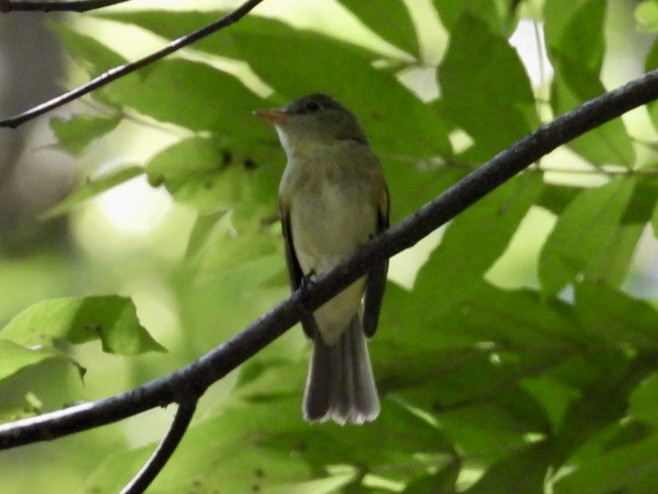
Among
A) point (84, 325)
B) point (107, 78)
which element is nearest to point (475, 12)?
point (107, 78)

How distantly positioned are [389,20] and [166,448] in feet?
3.49

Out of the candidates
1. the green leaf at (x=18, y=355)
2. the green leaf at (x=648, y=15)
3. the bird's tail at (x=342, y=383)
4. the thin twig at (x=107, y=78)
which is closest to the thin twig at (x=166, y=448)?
the green leaf at (x=18, y=355)

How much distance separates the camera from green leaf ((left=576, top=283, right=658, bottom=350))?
7.80 feet

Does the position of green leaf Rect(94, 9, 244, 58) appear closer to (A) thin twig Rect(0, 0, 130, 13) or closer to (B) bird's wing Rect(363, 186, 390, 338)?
(A) thin twig Rect(0, 0, 130, 13)

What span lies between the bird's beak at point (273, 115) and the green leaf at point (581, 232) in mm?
746

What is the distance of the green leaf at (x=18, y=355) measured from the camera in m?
2.00

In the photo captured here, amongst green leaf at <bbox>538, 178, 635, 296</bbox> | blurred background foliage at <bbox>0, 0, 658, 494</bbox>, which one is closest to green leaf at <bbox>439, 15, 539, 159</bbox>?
blurred background foliage at <bbox>0, 0, 658, 494</bbox>

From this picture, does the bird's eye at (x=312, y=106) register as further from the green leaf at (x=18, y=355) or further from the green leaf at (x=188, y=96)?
the green leaf at (x=18, y=355)

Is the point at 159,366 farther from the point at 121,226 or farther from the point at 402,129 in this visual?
the point at 402,129

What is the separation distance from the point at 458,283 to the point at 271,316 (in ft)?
1.59

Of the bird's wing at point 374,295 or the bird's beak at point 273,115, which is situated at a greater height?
the bird's beak at point 273,115

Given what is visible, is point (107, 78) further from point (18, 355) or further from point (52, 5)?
point (18, 355)

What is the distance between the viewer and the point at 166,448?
208 centimetres

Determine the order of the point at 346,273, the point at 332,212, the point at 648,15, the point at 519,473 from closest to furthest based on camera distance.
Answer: the point at 346,273 → the point at 519,473 → the point at 648,15 → the point at 332,212
